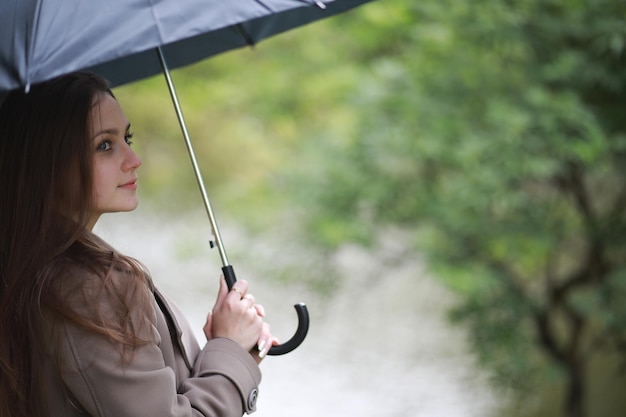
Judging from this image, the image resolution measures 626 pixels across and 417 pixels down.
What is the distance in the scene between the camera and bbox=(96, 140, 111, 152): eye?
1467mm

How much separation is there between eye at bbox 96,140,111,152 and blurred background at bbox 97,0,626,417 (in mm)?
3021

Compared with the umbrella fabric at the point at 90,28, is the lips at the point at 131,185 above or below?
below

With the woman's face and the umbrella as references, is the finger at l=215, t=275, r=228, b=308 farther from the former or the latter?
the umbrella

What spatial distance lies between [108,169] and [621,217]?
3.99 metres

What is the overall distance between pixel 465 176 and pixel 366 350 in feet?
9.69

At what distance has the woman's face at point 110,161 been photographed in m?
1.45

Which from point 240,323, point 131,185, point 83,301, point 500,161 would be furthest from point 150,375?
point 500,161

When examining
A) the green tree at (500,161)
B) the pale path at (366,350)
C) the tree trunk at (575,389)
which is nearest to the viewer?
the green tree at (500,161)

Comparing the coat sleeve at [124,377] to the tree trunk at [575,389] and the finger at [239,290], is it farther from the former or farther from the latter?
the tree trunk at [575,389]

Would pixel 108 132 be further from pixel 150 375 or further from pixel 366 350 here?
pixel 366 350

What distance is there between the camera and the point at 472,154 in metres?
4.30

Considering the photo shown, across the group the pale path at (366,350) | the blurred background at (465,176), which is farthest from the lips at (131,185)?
the pale path at (366,350)

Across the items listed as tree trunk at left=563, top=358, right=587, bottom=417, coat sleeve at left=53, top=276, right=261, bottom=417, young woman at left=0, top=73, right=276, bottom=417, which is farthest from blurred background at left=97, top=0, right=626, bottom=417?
coat sleeve at left=53, top=276, right=261, bottom=417

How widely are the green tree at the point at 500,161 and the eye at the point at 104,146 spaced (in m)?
3.02
